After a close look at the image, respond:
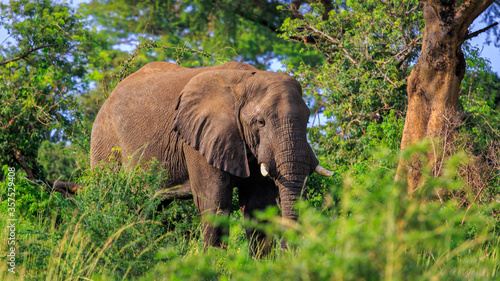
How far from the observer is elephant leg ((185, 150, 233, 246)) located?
680cm

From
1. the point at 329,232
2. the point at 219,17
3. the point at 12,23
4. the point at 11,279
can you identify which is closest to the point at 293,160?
the point at 11,279

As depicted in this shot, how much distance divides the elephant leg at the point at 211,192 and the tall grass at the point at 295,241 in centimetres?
43

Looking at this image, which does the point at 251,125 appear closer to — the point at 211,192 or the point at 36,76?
the point at 211,192

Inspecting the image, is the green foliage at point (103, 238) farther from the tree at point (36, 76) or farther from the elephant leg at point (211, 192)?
the tree at point (36, 76)

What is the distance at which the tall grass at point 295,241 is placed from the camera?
3.07 metres

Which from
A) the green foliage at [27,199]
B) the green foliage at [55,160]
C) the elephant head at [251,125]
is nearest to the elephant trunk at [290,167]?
the elephant head at [251,125]

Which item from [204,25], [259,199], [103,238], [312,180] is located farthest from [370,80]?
[204,25]

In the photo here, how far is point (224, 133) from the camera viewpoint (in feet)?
22.7

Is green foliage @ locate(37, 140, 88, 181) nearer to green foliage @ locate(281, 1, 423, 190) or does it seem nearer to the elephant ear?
green foliage @ locate(281, 1, 423, 190)

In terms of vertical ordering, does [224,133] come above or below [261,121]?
below

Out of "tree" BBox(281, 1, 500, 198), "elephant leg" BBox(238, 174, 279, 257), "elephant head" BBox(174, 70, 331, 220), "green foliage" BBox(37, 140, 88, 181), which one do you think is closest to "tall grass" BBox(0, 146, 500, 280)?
"elephant head" BBox(174, 70, 331, 220)

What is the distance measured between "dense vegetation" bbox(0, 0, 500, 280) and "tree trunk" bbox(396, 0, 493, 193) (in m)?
0.30

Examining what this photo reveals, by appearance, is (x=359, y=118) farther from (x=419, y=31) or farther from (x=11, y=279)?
(x=11, y=279)

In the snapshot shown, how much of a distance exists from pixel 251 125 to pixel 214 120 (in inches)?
17.7
